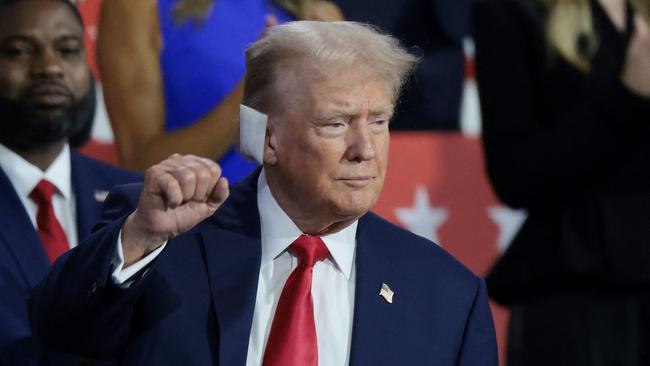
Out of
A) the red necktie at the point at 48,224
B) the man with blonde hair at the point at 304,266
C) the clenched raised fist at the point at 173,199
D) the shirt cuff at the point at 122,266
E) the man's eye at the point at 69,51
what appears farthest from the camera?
the man's eye at the point at 69,51

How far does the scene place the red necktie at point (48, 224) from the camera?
263 centimetres

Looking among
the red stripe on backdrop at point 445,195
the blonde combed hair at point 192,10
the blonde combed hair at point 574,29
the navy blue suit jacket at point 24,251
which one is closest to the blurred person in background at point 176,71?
the blonde combed hair at point 192,10

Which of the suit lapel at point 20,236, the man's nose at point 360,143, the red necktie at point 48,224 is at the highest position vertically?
the man's nose at point 360,143

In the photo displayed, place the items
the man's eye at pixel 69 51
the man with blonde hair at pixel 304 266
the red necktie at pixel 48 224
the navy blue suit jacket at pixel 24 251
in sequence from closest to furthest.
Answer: the man with blonde hair at pixel 304 266 < the navy blue suit jacket at pixel 24 251 < the red necktie at pixel 48 224 < the man's eye at pixel 69 51

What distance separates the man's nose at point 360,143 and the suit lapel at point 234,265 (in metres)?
0.20

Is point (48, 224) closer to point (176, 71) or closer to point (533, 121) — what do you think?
point (176, 71)

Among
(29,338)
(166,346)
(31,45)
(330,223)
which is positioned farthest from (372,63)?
(31,45)

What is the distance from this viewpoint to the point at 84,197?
8.91 feet

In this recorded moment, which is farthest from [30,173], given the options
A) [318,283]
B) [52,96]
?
[318,283]

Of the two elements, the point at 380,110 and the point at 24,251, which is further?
the point at 24,251

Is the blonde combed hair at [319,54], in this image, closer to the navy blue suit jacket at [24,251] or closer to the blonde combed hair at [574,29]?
the navy blue suit jacket at [24,251]

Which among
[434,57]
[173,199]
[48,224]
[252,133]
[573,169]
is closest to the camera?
[173,199]

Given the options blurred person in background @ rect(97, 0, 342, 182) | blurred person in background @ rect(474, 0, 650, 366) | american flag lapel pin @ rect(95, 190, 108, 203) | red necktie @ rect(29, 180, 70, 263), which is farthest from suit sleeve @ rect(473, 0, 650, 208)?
red necktie @ rect(29, 180, 70, 263)

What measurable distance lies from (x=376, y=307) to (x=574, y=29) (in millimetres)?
1114
